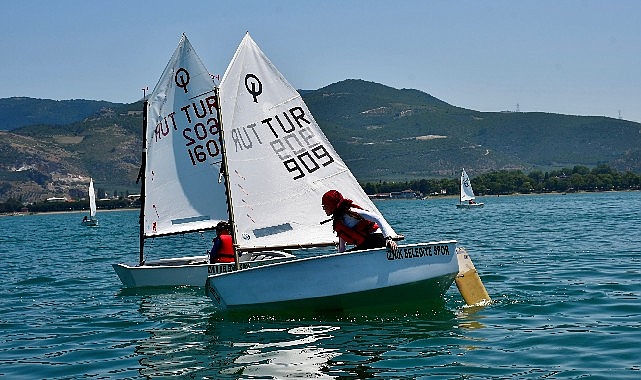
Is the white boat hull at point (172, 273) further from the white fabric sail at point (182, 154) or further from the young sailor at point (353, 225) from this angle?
the young sailor at point (353, 225)

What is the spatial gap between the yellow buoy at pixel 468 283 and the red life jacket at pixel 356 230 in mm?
2153

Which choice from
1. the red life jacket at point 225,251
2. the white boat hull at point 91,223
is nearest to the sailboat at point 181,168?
the red life jacket at point 225,251

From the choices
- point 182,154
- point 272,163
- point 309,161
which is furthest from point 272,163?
point 182,154

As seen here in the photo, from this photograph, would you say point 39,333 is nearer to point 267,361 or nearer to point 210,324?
point 210,324

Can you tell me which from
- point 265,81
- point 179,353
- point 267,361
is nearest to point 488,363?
point 267,361

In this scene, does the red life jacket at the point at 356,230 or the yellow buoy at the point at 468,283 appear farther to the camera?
the yellow buoy at the point at 468,283

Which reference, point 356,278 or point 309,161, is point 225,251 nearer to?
point 309,161

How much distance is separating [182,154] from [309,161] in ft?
19.4

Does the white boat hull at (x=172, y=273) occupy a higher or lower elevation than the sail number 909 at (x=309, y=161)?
lower

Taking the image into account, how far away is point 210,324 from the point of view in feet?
61.1

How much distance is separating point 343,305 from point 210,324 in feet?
9.32

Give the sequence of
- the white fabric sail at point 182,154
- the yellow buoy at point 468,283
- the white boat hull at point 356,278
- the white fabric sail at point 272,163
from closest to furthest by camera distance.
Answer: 1. the white boat hull at point 356,278
2. the yellow buoy at point 468,283
3. the white fabric sail at point 272,163
4. the white fabric sail at point 182,154

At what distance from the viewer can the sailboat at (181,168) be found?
2422 centimetres

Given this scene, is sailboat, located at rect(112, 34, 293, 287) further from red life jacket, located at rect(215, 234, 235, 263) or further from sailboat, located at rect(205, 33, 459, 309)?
sailboat, located at rect(205, 33, 459, 309)
